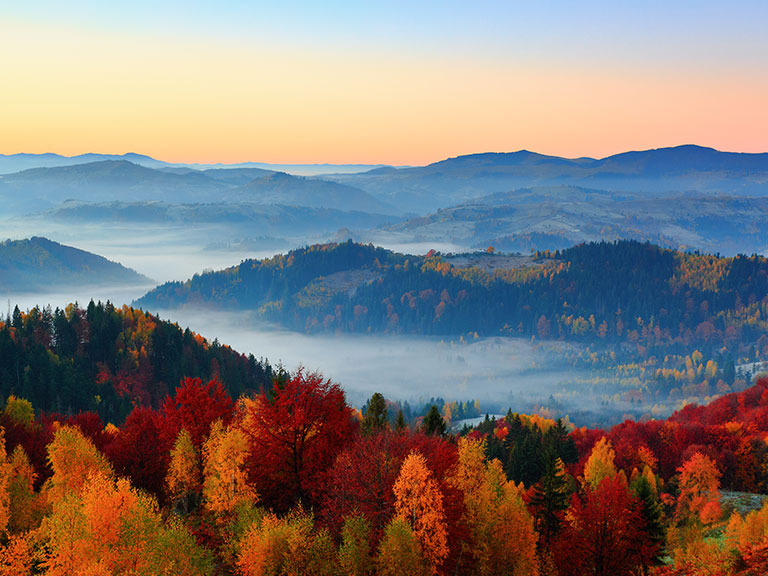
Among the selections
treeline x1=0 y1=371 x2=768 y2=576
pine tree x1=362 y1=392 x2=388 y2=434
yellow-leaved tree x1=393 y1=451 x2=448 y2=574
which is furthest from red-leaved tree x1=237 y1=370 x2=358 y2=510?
pine tree x1=362 y1=392 x2=388 y2=434

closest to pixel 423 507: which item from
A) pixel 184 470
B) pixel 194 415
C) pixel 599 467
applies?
pixel 184 470

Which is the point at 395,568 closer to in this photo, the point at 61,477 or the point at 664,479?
the point at 61,477

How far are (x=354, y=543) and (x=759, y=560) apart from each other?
3348 cm

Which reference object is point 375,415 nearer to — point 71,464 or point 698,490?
point 71,464

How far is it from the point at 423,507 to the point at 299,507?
12373mm

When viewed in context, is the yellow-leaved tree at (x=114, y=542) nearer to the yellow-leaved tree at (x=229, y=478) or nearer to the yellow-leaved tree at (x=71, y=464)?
the yellow-leaved tree at (x=229, y=478)

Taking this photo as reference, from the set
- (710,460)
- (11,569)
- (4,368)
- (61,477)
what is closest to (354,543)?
(11,569)

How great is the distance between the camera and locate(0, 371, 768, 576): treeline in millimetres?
55812

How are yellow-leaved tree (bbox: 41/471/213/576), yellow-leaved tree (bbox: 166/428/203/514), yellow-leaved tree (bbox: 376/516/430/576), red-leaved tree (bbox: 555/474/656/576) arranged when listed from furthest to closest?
yellow-leaved tree (bbox: 166/428/203/514) → red-leaved tree (bbox: 555/474/656/576) → yellow-leaved tree (bbox: 376/516/430/576) → yellow-leaved tree (bbox: 41/471/213/576)

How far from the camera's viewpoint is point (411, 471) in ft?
195

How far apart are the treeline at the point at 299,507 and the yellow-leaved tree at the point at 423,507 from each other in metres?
0.12

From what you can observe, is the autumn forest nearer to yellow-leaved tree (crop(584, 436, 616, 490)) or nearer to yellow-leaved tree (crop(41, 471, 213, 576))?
yellow-leaved tree (crop(41, 471, 213, 576))

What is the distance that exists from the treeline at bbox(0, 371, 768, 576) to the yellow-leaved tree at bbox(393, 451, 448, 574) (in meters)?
0.12

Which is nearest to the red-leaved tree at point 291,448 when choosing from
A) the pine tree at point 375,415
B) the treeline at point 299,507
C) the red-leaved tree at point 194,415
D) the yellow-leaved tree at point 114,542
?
the treeline at point 299,507
